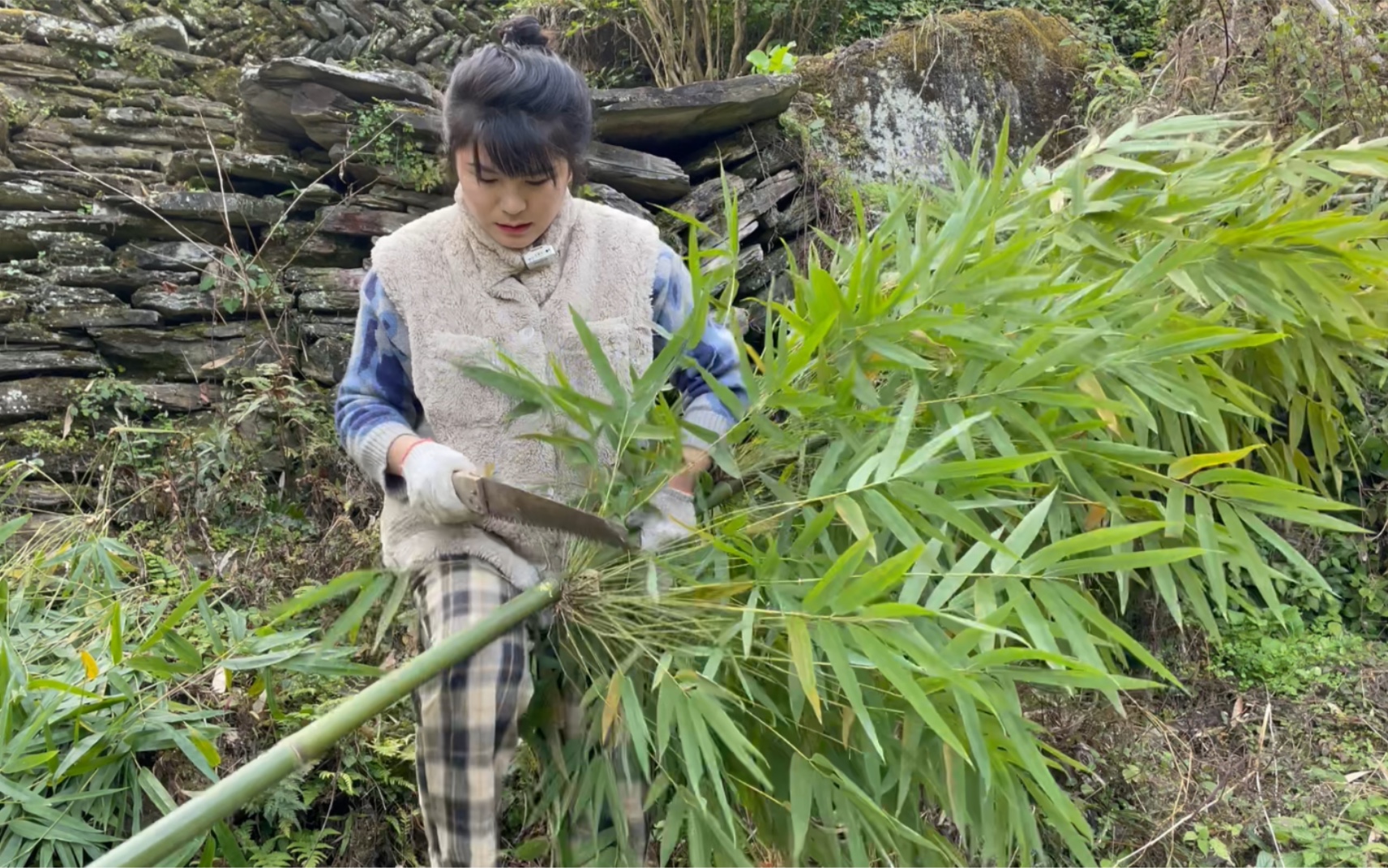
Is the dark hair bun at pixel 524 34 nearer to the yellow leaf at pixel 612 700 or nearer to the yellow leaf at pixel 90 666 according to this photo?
the yellow leaf at pixel 612 700

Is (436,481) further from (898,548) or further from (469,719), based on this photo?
(898,548)

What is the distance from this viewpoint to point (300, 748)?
1.12 m

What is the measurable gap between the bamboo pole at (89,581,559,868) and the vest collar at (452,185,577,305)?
1.63 feet

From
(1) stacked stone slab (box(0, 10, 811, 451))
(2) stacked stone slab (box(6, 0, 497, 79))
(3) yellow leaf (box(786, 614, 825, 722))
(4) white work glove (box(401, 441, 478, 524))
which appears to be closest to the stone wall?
(1) stacked stone slab (box(0, 10, 811, 451))

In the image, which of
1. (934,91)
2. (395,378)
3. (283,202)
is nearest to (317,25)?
(283,202)

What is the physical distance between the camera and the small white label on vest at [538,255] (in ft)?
5.06

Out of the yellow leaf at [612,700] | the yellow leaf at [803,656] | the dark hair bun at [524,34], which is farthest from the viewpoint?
the dark hair bun at [524,34]

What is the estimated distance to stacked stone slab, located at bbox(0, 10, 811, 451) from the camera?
133 inches

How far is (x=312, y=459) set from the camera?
3150 mm

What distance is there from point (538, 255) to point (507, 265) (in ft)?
0.19

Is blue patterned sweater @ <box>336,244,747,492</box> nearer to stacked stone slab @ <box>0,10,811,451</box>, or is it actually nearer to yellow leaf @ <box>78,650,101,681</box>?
yellow leaf @ <box>78,650,101,681</box>

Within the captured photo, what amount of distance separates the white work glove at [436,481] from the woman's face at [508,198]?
0.36 metres

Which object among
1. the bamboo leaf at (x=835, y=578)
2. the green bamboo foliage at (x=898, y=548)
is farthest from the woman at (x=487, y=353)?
the bamboo leaf at (x=835, y=578)

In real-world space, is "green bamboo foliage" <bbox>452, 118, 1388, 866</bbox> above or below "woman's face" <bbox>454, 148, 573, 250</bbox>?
below
